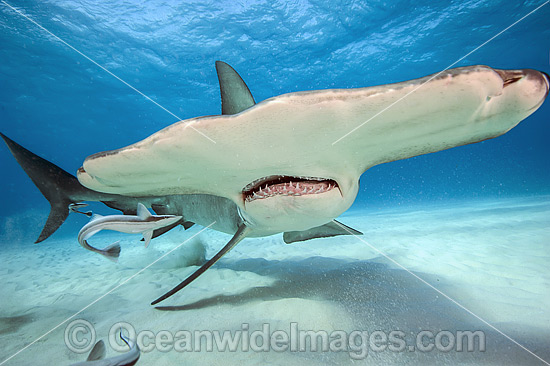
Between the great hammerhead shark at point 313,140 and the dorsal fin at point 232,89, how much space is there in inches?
75.6

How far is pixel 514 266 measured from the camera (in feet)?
11.2

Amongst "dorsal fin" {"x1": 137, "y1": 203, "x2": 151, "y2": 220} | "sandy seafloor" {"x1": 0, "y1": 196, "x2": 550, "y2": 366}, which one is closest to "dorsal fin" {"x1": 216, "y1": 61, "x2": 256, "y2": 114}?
"dorsal fin" {"x1": 137, "y1": 203, "x2": 151, "y2": 220}

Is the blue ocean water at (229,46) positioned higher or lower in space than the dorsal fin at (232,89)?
higher

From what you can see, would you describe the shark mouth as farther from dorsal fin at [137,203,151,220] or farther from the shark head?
dorsal fin at [137,203,151,220]

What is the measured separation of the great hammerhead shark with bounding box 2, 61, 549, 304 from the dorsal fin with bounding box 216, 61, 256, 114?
1920mm

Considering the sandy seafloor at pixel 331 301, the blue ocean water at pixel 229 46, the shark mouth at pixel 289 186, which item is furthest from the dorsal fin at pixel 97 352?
the blue ocean water at pixel 229 46

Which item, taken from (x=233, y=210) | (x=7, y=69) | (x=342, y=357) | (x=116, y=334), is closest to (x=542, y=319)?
(x=342, y=357)

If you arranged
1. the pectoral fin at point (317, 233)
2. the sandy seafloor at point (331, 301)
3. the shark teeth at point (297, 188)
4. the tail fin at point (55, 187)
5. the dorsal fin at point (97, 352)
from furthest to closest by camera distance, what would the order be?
the pectoral fin at point (317, 233) → the tail fin at point (55, 187) → the shark teeth at point (297, 188) → the sandy seafloor at point (331, 301) → the dorsal fin at point (97, 352)

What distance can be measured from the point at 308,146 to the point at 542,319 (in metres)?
2.48

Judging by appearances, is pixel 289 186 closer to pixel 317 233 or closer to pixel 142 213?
pixel 142 213

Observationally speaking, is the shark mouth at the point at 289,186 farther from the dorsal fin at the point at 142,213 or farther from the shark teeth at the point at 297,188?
the dorsal fin at the point at 142,213

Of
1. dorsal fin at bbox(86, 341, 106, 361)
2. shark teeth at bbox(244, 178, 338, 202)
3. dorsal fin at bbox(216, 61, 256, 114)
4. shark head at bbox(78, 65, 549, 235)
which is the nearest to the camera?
shark head at bbox(78, 65, 549, 235)

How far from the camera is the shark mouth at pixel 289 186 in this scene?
2.31 m

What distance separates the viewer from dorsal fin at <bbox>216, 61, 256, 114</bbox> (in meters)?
3.64
